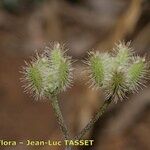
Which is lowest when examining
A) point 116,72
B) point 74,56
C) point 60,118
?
point 60,118

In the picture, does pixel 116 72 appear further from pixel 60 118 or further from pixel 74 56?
pixel 74 56

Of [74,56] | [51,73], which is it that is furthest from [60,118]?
[74,56]

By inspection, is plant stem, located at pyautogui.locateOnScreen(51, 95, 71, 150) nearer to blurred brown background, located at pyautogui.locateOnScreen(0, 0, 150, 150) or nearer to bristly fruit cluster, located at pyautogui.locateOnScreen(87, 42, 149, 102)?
bristly fruit cluster, located at pyautogui.locateOnScreen(87, 42, 149, 102)

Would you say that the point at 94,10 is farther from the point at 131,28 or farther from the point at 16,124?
the point at 131,28

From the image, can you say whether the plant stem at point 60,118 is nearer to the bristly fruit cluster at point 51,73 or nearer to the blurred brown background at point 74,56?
the bristly fruit cluster at point 51,73

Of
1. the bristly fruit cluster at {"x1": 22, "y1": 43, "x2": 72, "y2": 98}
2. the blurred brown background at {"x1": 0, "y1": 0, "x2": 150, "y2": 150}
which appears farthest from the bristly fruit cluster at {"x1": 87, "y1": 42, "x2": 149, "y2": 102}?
the blurred brown background at {"x1": 0, "y1": 0, "x2": 150, "y2": 150}

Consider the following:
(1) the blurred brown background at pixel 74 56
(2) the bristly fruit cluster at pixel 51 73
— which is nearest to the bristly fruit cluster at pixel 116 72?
(2) the bristly fruit cluster at pixel 51 73
